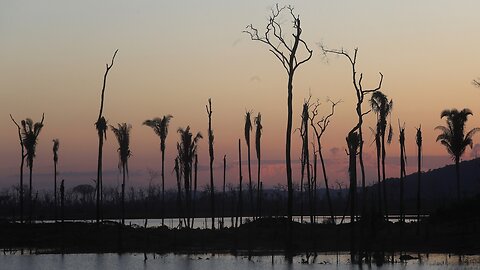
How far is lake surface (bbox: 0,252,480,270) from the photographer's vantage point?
41219mm

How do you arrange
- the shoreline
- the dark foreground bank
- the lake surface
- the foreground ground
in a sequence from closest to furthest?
1. the lake surface
2. the shoreline
3. the dark foreground bank
4. the foreground ground

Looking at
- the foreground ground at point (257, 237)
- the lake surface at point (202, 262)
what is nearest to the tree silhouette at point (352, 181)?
the lake surface at point (202, 262)

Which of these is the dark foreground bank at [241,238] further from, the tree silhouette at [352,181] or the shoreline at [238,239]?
the tree silhouette at [352,181]

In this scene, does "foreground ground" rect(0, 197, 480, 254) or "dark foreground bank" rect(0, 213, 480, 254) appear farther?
"foreground ground" rect(0, 197, 480, 254)

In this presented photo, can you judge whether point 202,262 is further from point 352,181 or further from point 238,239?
point 238,239

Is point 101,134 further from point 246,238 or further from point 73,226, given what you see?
point 246,238

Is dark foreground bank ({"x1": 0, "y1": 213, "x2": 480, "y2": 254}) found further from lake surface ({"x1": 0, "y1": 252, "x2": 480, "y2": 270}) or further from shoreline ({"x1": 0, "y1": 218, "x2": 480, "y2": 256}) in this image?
lake surface ({"x1": 0, "y1": 252, "x2": 480, "y2": 270})

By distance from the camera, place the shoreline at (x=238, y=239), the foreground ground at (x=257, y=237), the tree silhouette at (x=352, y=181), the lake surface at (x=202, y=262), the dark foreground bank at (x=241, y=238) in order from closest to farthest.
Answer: the lake surface at (x=202, y=262) → the tree silhouette at (x=352, y=181) → the shoreline at (x=238, y=239) → the dark foreground bank at (x=241, y=238) → the foreground ground at (x=257, y=237)

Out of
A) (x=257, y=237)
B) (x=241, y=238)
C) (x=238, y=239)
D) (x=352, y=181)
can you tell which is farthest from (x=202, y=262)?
(x=257, y=237)

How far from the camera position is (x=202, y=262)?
45.7 metres

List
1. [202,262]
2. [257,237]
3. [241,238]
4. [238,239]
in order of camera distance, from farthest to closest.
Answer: [257,237], [241,238], [238,239], [202,262]

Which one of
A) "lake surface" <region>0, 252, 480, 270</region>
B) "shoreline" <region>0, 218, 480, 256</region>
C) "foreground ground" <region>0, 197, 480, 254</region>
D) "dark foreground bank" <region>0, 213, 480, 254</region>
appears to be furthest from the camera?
"foreground ground" <region>0, 197, 480, 254</region>

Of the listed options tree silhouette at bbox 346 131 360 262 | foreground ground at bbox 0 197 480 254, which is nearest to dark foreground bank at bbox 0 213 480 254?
foreground ground at bbox 0 197 480 254

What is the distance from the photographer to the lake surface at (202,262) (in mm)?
41219
